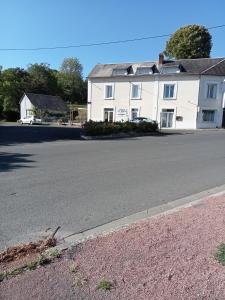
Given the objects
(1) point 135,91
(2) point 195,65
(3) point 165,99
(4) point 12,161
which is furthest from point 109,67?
(4) point 12,161

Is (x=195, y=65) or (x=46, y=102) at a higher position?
(x=195, y=65)

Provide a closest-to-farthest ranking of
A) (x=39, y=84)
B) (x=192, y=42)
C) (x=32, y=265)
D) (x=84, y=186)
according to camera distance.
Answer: (x=32, y=265) < (x=84, y=186) < (x=192, y=42) < (x=39, y=84)

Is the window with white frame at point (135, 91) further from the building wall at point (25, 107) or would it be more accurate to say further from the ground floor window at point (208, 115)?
the building wall at point (25, 107)

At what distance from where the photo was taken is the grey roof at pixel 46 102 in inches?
2719

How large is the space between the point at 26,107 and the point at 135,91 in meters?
29.4

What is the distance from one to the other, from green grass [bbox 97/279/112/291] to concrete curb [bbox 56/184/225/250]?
101 cm

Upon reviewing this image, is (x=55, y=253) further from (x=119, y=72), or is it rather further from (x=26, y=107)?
(x=26, y=107)

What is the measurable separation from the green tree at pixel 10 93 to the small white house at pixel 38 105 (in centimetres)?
243

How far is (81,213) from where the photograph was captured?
6203mm

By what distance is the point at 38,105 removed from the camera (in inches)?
2714

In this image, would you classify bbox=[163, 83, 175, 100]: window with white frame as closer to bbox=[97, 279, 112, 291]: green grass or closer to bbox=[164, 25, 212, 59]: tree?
bbox=[164, 25, 212, 59]: tree

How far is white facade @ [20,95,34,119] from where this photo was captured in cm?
6831

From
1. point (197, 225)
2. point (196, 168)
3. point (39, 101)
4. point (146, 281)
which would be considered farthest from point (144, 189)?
point (39, 101)

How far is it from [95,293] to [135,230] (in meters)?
1.67
